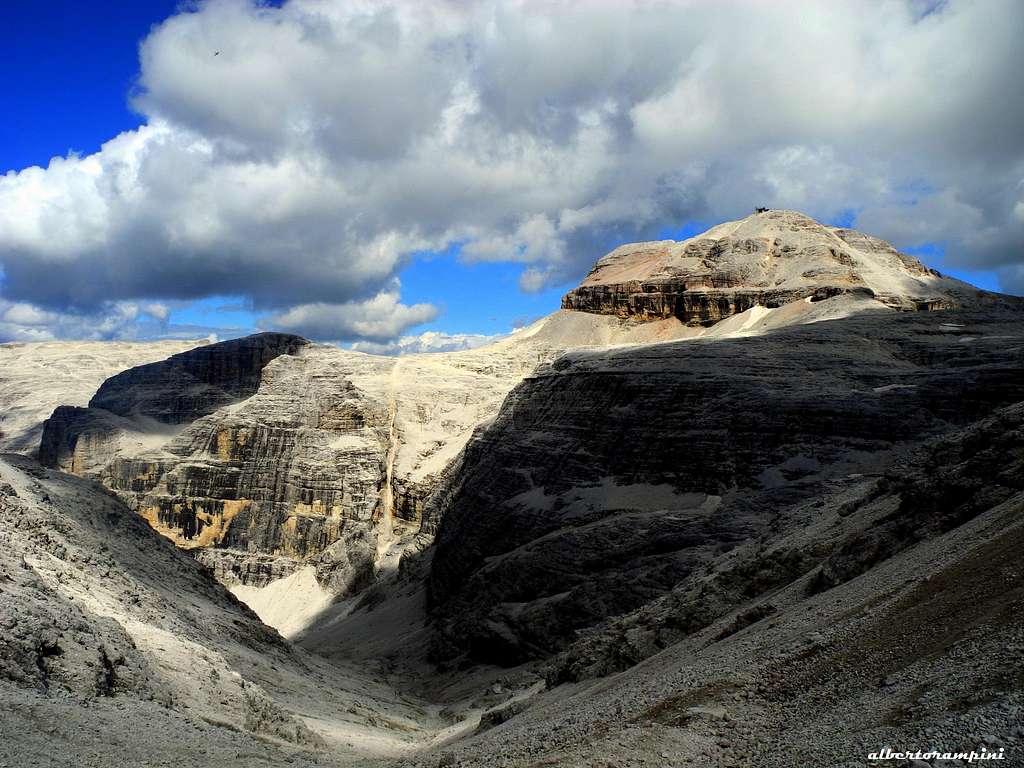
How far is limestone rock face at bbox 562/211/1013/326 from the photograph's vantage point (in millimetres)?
73500

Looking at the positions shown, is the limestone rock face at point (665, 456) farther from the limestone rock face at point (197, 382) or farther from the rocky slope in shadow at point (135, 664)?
the limestone rock face at point (197, 382)

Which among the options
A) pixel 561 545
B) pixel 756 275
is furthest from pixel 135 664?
pixel 756 275

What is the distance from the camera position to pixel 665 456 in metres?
35.4

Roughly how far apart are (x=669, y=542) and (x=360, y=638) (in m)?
22.0

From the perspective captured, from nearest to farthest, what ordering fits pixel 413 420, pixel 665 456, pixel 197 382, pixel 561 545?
1. pixel 561 545
2. pixel 665 456
3. pixel 413 420
4. pixel 197 382

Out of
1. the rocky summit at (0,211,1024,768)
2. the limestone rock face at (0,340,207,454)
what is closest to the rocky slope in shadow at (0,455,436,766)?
the rocky summit at (0,211,1024,768)

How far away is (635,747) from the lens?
9961 mm

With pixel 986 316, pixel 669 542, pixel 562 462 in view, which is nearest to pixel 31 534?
pixel 669 542

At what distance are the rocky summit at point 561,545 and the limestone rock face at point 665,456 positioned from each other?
17 cm

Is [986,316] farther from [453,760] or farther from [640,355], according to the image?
[453,760]

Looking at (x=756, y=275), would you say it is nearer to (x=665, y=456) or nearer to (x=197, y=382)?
(x=665, y=456)

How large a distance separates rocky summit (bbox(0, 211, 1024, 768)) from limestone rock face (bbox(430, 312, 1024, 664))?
6.6 inches

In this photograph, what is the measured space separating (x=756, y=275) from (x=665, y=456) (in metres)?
51.8

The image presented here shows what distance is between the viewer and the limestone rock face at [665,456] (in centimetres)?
3053
